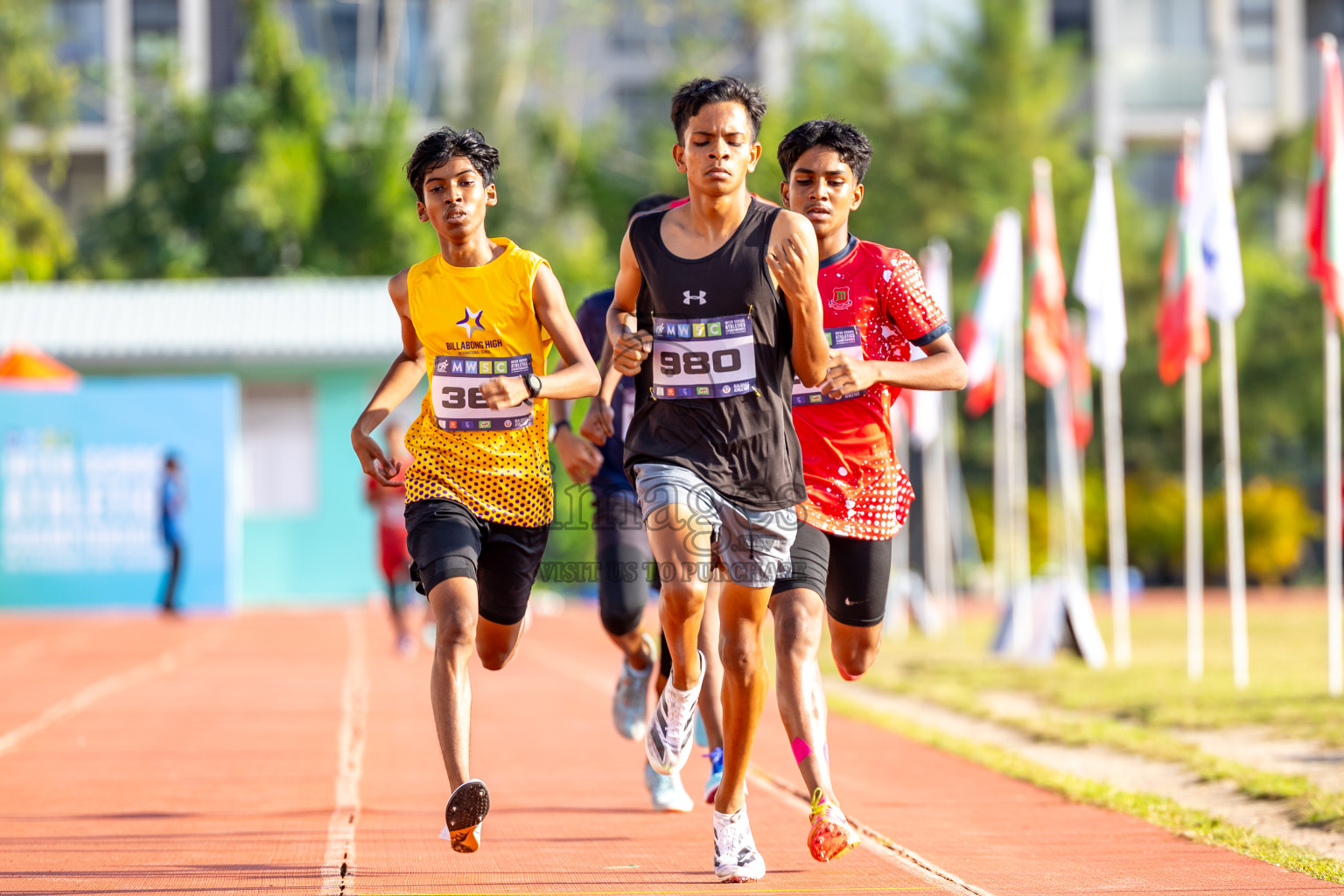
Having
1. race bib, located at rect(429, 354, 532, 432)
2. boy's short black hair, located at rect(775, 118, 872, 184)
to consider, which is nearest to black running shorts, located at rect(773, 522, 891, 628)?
race bib, located at rect(429, 354, 532, 432)

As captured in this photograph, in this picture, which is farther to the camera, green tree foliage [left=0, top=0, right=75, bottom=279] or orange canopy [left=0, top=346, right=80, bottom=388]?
green tree foliage [left=0, top=0, right=75, bottom=279]

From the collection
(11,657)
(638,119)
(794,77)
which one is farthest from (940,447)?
(638,119)

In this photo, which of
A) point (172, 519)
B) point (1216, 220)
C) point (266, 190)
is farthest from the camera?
point (266, 190)

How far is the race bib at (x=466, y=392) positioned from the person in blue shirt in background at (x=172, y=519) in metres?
15.8

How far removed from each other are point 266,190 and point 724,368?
31.7 m

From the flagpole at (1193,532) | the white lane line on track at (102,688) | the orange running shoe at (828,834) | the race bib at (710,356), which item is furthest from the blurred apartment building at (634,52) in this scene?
the orange running shoe at (828,834)

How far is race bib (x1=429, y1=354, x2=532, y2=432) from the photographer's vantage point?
5367 millimetres

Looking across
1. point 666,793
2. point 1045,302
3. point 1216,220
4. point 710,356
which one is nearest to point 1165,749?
point 666,793

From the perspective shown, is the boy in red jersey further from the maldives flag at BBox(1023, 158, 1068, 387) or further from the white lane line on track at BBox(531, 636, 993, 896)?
the maldives flag at BBox(1023, 158, 1068, 387)

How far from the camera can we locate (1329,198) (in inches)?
431

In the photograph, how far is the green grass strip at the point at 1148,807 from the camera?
5.54 metres

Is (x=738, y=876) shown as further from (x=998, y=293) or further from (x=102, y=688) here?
(x=998, y=293)

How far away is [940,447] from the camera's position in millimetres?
20266

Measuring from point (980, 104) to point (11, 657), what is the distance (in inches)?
977
